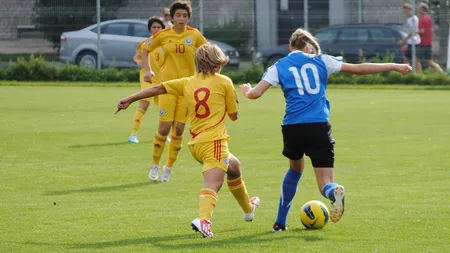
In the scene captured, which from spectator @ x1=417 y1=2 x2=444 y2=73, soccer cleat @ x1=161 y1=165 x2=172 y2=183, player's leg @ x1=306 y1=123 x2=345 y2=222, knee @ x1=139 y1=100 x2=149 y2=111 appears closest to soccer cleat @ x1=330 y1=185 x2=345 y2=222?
player's leg @ x1=306 y1=123 x2=345 y2=222


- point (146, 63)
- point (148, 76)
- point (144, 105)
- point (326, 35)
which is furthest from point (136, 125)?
point (326, 35)

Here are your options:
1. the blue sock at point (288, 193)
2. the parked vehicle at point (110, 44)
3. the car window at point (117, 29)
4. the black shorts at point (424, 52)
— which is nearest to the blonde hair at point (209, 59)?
the blue sock at point (288, 193)

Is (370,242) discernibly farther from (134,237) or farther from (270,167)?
(270,167)

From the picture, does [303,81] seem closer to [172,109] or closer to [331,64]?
[331,64]

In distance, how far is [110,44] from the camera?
1168 inches

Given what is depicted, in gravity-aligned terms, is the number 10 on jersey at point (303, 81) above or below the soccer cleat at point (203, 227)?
above

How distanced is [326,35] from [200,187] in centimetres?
1860

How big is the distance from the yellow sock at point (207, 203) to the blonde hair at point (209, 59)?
98 cm

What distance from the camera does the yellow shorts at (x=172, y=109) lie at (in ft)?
38.4

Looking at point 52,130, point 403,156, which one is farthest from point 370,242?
point 52,130

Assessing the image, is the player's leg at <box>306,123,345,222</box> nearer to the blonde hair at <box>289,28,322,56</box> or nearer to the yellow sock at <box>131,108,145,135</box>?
the blonde hair at <box>289,28,322,56</box>

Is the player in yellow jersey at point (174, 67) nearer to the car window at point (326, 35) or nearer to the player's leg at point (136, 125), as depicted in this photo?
the player's leg at point (136, 125)

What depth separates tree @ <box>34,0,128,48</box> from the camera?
3042 centimetres

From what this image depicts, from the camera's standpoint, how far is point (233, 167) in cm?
827
